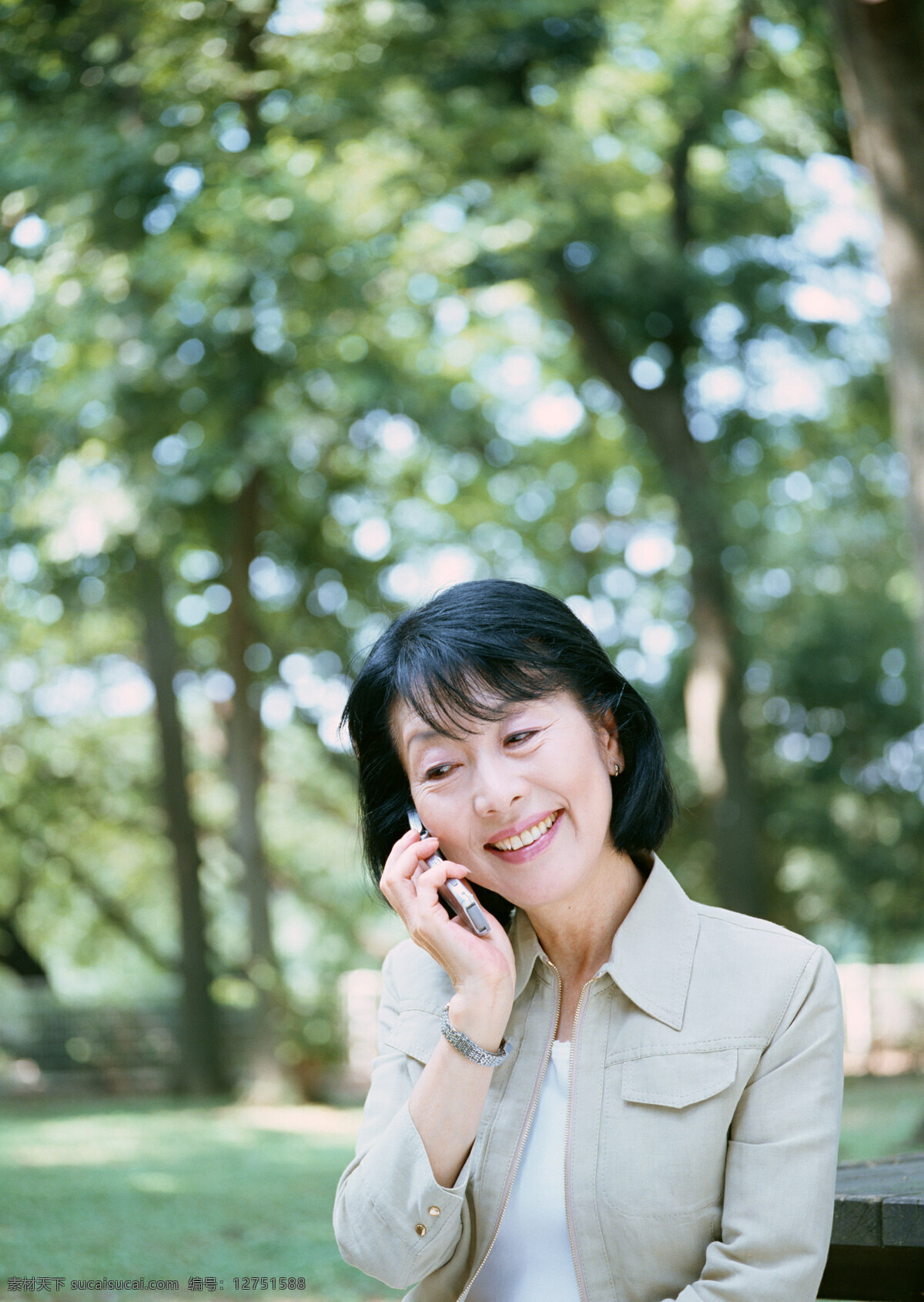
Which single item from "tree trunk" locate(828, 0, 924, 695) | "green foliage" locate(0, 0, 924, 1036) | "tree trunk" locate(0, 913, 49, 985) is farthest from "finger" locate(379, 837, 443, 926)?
"tree trunk" locate(0, 913, 49, 985)

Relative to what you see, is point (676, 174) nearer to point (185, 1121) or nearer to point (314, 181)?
point (314, 181)

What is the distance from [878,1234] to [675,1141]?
0.44 metres

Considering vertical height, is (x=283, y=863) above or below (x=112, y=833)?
below

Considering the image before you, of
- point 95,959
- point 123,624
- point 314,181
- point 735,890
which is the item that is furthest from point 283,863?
point 314,181

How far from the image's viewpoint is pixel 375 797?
2.46 metres

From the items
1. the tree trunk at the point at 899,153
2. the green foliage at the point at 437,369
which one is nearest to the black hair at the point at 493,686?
the tree trunk at the point at 899,153

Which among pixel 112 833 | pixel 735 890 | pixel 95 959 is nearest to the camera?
pixel 735 890

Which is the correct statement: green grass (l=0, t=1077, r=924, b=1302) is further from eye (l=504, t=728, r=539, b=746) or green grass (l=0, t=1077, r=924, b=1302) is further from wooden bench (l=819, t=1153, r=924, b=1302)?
eye (l=504, t=728, r=539, b=746)

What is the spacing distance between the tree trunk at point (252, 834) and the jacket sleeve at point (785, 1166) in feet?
41.2

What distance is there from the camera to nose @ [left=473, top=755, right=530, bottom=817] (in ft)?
6.89

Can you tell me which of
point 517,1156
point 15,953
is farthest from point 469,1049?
point 15,953

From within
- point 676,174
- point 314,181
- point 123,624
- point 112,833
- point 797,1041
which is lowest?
point 112,833

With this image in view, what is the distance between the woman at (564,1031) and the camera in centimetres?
199

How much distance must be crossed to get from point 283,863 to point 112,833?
154 inches
